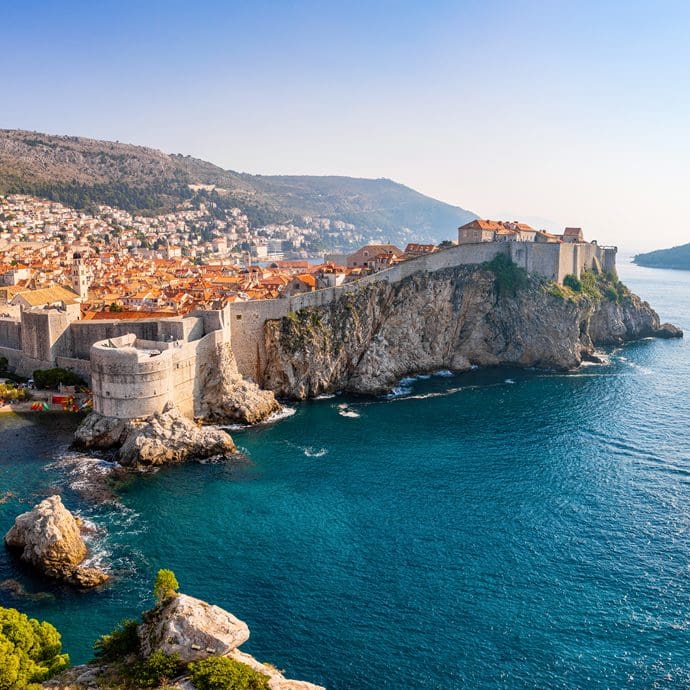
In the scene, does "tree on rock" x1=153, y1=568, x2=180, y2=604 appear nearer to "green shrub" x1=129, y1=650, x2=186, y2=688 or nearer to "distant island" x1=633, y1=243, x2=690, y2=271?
"green shrub" x1=129, y1=650, x2=186, y2=688

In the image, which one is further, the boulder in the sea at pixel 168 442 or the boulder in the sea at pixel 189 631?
the boulder in the sea at pixel 168 442

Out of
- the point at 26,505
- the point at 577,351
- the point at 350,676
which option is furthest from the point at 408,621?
the point at 577,351

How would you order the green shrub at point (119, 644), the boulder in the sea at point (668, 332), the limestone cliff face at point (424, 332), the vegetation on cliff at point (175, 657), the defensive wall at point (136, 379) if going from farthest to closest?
the boulder in the sea at point (668, 332) → the limestone cliff face at point (424, 332) → the defensive wall at point (136, 379) → the green shrub at point (119, 644) → the vegetation on cliff at point (175, 657)

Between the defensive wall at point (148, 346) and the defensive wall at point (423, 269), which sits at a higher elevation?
the defensive wall at point (423, 269)

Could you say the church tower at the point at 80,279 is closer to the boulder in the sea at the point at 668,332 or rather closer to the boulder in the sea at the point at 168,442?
the boulder in the sea at the point at 168,442

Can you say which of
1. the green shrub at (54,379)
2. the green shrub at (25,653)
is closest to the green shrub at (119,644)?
the green shrub at (25,653)

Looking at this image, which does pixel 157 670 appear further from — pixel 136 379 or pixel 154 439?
pixel 136 379
